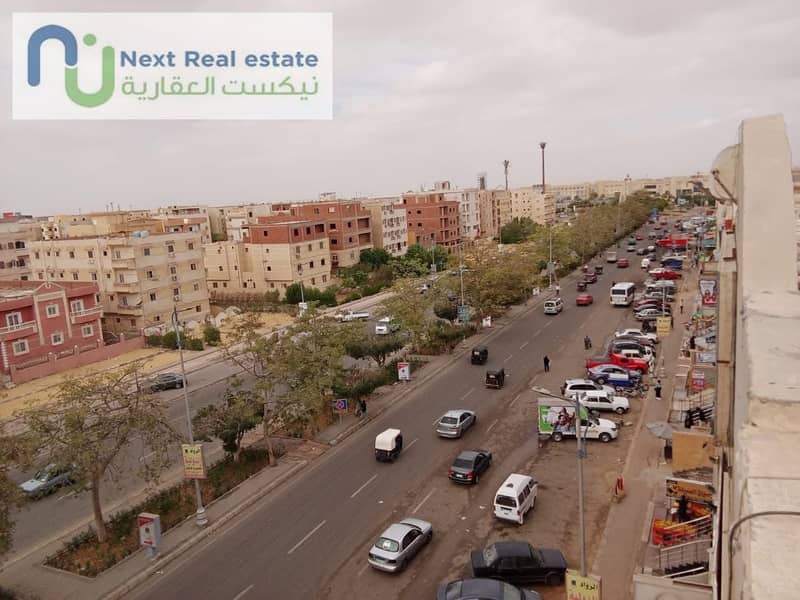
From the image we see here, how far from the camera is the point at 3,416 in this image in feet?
99.8

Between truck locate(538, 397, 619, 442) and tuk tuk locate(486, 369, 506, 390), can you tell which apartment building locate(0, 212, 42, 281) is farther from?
truck locate(538, 397, 619, 442)

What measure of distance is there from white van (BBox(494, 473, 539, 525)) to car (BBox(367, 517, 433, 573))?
236 centimetres

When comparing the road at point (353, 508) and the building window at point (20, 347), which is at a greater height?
the building window at point (20, 347)

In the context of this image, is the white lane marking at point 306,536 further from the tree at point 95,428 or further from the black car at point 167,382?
the black car at point 167,382

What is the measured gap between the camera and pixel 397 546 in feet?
47.0

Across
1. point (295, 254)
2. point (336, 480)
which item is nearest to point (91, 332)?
point (295, 254)

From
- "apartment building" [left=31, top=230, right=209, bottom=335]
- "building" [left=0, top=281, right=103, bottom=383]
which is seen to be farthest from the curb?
"apartment building" [left=31, top=230, right=209, bottom=335]

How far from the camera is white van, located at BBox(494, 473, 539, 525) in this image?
1617 cm

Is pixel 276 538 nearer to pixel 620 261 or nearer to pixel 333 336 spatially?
pixel 333 336

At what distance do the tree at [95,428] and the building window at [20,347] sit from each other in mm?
23291

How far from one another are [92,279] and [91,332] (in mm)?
8399

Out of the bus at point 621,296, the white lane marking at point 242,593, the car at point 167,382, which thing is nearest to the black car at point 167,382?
the car at point 167,382

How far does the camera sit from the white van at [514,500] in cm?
1617

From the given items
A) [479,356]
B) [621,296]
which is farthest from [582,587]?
[621,296]
